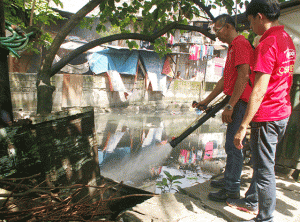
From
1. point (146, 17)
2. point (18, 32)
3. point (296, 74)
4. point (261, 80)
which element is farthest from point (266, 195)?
point (146, 17)

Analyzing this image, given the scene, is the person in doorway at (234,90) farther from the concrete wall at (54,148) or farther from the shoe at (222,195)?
the concrete wall at (54,148)

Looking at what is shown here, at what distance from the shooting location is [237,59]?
2.19 metres

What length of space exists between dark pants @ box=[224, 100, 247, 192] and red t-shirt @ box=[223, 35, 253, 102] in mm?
152

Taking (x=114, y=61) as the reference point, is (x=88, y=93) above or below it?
below

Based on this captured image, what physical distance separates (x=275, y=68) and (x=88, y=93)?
10861 mm

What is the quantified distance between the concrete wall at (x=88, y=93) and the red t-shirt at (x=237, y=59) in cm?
821

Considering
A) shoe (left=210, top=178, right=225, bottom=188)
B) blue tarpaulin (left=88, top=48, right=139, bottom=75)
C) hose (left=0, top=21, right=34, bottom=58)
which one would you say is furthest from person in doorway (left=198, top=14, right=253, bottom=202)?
blue tarpaulin (left=88, top=48, right=139, bottom=75)

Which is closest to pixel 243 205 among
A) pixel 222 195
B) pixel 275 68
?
pixel 222 195

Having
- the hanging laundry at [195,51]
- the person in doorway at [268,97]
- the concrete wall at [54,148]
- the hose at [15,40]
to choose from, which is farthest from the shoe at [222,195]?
the hanging laundry at [195,51]

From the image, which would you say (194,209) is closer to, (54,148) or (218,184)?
(218,184)

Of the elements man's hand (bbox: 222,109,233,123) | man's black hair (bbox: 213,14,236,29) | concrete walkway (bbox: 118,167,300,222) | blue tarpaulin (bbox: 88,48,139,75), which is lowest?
concrete walkway (bbox: 118,167,300,222)

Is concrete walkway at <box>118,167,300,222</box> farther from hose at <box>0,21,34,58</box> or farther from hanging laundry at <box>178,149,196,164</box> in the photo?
hanging laundry at <box>178,149,196,164</box>

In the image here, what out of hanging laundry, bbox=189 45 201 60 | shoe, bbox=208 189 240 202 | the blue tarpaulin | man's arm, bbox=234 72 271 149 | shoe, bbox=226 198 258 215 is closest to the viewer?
man's arm, bbox=234 72 271 149

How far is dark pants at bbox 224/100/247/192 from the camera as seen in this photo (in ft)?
7.52
